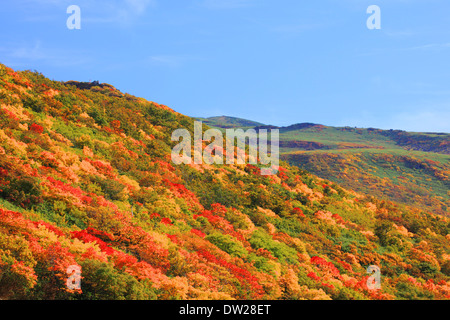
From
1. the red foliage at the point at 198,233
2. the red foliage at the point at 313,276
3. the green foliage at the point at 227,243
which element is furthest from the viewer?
the red foliage at the point at 198,233

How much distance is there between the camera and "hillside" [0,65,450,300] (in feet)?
37.2

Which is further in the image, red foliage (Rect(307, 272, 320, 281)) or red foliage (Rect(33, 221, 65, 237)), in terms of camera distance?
red foliage (Rect(307, 272, 320, 281))

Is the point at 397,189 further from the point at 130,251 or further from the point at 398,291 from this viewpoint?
the point at 130,251

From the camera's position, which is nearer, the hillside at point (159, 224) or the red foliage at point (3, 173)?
the hillside at point (159, 224)

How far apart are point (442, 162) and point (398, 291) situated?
316 ft

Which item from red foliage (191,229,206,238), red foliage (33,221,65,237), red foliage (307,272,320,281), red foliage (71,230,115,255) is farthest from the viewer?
red foliage (191,229,206,238)

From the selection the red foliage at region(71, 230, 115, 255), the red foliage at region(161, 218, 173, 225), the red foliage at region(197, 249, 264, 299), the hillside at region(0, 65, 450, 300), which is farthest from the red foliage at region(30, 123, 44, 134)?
the red foliage at region(197, 249, 264, 299)

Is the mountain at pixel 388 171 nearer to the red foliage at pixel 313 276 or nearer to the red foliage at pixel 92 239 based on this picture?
the red foliage at pixel 313 276

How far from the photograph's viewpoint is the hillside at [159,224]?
11.4 m

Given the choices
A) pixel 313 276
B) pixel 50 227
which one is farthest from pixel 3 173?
pixel 313 276

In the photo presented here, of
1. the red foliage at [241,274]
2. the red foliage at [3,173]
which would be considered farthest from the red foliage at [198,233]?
the red foliage at [3,173]

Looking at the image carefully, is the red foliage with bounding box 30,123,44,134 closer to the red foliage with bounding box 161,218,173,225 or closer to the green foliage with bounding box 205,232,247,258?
the red foliage with bounding box 161,218,173,225

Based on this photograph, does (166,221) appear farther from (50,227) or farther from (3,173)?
(3,173)

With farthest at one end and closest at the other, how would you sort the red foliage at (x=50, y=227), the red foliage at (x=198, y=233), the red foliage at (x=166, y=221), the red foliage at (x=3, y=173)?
1. the red foliage at (x=198, y=233)
2. the red foliage at (x=166, y=221)
3. the red foliage at (x=3, y=173)
4. the red foliage at (x=50, y=227)
